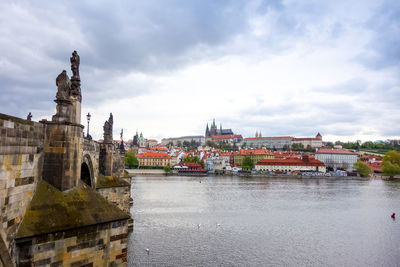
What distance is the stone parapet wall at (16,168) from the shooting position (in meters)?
8.26

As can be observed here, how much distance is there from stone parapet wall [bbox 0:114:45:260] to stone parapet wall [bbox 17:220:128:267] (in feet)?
1.96

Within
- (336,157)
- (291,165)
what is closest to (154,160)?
(291,165)

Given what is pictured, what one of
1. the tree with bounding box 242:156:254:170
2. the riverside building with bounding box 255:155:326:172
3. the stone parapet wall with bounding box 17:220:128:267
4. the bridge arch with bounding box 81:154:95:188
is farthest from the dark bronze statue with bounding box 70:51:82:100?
the tree with bounding box 242:156:254:170

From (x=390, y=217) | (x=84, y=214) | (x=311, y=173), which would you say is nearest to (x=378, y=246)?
(x=390, y=217)

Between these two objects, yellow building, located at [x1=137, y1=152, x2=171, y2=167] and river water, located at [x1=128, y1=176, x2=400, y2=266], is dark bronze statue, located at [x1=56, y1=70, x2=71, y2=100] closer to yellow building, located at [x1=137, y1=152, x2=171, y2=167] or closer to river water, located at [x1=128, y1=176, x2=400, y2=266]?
river water, located at [x1=128, y1=176, x2=400, y2=266]

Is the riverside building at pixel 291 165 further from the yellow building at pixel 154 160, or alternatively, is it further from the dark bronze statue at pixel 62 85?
the dark bronze statue at pixel 62 85

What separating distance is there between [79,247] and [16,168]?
314cm

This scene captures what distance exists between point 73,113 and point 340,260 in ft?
65.3

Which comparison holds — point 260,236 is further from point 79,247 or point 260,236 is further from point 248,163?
point 248,163

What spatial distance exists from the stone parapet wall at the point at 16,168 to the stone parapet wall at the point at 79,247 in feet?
1.96

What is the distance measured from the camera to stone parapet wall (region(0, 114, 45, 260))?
8.26 meters

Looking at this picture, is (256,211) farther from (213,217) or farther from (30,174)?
(30,174)

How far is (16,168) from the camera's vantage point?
9.00 metres

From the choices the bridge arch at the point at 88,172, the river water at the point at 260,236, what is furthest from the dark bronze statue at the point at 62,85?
the river water at the point at 260,236
